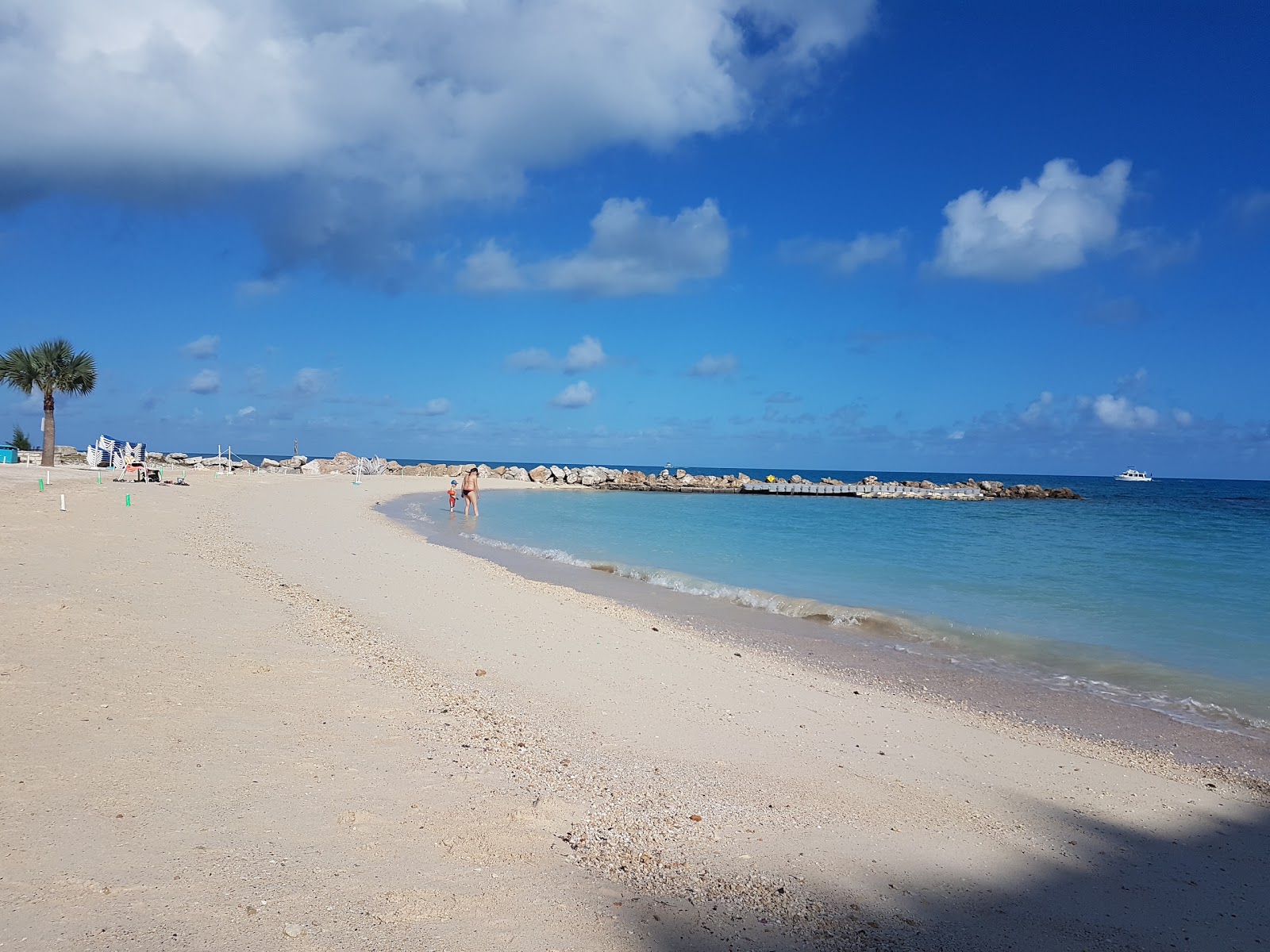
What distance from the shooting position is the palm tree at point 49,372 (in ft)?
114

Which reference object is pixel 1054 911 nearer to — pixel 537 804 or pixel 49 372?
pixel 537 804

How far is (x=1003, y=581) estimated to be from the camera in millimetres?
17203

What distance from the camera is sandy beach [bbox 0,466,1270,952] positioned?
3.08m

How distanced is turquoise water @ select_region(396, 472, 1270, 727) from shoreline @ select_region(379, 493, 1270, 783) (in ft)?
1.37

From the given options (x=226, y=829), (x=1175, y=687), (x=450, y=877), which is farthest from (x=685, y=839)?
(x=1175, y=687)

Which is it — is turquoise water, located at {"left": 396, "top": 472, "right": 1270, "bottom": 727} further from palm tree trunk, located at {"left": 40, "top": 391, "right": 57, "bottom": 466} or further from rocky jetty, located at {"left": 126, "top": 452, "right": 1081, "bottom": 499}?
rocky jetty, located at {"left": 126, "top": 452, "right": 1081, "bottom": 499}

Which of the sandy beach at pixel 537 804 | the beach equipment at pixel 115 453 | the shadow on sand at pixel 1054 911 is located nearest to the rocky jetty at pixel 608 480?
the beach equipment at pixel 115 453

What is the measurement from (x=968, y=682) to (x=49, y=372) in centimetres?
4147

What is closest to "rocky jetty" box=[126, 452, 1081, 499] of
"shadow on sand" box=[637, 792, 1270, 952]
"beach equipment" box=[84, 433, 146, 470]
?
"beach equipment" box=[84, 433, 146, 470]

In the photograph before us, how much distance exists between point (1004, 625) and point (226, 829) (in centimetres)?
1148

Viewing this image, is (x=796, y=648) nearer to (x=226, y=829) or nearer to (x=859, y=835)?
(x=859, y=835)

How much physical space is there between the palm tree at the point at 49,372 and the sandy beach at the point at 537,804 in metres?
34.3

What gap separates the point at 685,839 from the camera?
3902mm

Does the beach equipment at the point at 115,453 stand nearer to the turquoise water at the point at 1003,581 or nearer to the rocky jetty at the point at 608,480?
the turquoise water at the point at 1003,581
